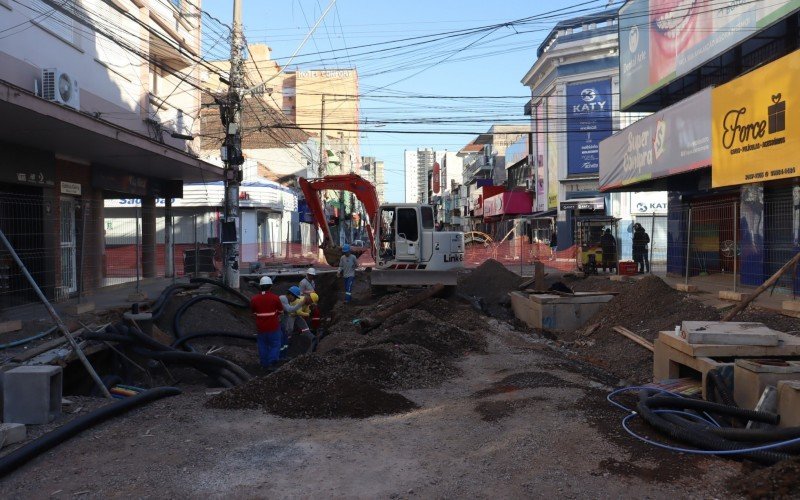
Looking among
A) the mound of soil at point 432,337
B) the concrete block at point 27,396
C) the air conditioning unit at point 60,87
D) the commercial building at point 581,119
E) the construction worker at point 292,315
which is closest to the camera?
the concrete block at point 27,396

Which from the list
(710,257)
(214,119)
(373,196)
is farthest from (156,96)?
(214,119)

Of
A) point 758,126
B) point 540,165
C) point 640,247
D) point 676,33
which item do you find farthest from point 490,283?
point 540,165

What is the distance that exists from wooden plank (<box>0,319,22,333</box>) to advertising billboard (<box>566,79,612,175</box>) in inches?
1175

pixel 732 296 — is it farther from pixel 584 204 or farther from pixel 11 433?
pixel 584 204

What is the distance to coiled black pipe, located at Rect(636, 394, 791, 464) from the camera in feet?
15.0

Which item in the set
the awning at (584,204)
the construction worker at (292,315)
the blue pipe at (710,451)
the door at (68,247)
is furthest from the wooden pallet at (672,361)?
the awning at (584,204)

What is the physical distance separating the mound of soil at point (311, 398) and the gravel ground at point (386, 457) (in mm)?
177

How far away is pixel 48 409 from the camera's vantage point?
6.50 meters

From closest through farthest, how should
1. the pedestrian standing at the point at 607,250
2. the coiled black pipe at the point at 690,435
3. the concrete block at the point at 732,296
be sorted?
1. the coiled black pipe at the point at 690,435
2. the concrete block at the point at 732,296
3. the pedestrian standing at the point at 607,250

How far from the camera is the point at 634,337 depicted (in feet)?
34.9

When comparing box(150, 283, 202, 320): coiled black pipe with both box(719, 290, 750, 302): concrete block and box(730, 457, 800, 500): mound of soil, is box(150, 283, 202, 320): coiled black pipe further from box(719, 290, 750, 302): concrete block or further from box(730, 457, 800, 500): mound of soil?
box(730, 457, 800, 500): mound of soil

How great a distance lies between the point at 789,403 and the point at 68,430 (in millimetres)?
6021

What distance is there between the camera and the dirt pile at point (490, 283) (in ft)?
64.5

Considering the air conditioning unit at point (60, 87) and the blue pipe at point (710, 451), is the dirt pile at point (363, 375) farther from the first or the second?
the air conditioning unit at point (60, 87)
